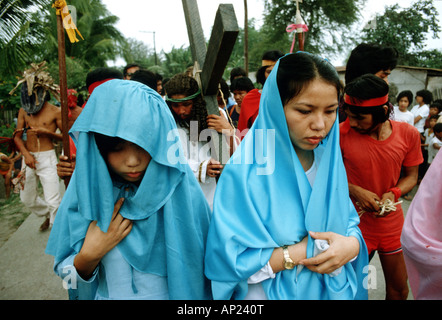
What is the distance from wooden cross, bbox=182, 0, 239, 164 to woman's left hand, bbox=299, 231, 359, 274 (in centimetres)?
108

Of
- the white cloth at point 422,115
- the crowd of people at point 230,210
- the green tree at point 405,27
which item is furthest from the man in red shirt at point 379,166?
the green tree at point 405,27

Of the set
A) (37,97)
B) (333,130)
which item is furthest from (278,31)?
(333,130)

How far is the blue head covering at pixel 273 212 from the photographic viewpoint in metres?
1.26

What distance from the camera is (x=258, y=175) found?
1350 millimetres

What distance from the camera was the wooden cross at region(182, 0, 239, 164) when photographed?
1581 mm

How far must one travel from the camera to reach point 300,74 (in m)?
1.32

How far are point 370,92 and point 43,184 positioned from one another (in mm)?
4469

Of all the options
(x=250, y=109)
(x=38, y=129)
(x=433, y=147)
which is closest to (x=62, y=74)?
(x=250, y=109)

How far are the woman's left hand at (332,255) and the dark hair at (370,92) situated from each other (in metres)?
1.05

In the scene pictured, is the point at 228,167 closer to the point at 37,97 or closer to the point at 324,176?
the point at 324,176

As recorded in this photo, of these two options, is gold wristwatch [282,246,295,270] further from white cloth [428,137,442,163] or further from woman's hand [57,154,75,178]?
white cloth [428,137,442,163]

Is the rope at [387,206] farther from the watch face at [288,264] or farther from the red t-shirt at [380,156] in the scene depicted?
the watch face at [288,264]

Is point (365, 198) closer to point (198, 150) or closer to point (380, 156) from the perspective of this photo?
point (380, 156)

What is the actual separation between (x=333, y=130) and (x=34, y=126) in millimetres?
4376
